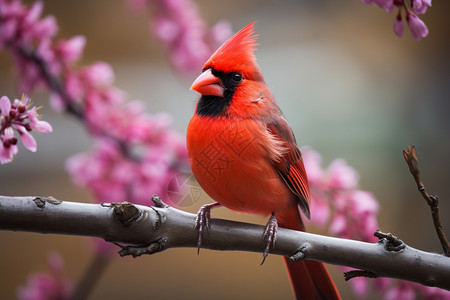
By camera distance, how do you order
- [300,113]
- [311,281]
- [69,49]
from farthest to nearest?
1. [300,113]
2. [69,49]
3. [311,281]

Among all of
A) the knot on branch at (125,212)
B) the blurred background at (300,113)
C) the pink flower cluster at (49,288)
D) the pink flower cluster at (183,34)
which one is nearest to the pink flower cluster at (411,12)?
the knot on branch at (125,212)

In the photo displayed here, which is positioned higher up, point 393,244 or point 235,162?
point 235,162

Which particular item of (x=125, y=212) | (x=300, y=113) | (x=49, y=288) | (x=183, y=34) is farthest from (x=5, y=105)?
(x=300, y=113)

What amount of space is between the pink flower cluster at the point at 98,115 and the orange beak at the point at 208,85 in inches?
19.3

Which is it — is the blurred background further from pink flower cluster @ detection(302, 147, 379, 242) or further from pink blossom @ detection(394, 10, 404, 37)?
pink blossom @ detection(394, 10, 404, 37)

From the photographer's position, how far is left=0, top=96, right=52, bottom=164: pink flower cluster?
59 centimetres

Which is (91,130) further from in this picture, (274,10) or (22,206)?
(274,10)

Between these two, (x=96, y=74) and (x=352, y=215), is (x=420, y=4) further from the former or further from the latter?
(x=96, y=74)

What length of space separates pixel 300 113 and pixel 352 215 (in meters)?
1.09

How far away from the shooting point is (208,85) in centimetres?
63

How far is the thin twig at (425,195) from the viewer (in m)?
0.57

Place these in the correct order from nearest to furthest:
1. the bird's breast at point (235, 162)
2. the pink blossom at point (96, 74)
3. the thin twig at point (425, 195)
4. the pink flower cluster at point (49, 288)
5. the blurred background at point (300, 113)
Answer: the thin twig at point (425, 195)
the bird's breast at point (235, 162)
the pink blossom at point (96, 74)
the pink flower cluster at point (49, 288)
the blurred background at point (300, 113)

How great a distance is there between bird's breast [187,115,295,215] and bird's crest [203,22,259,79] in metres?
0.08

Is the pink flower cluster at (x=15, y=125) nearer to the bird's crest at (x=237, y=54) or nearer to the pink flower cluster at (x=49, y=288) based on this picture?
the bird's crest at (x=237, y=54)
